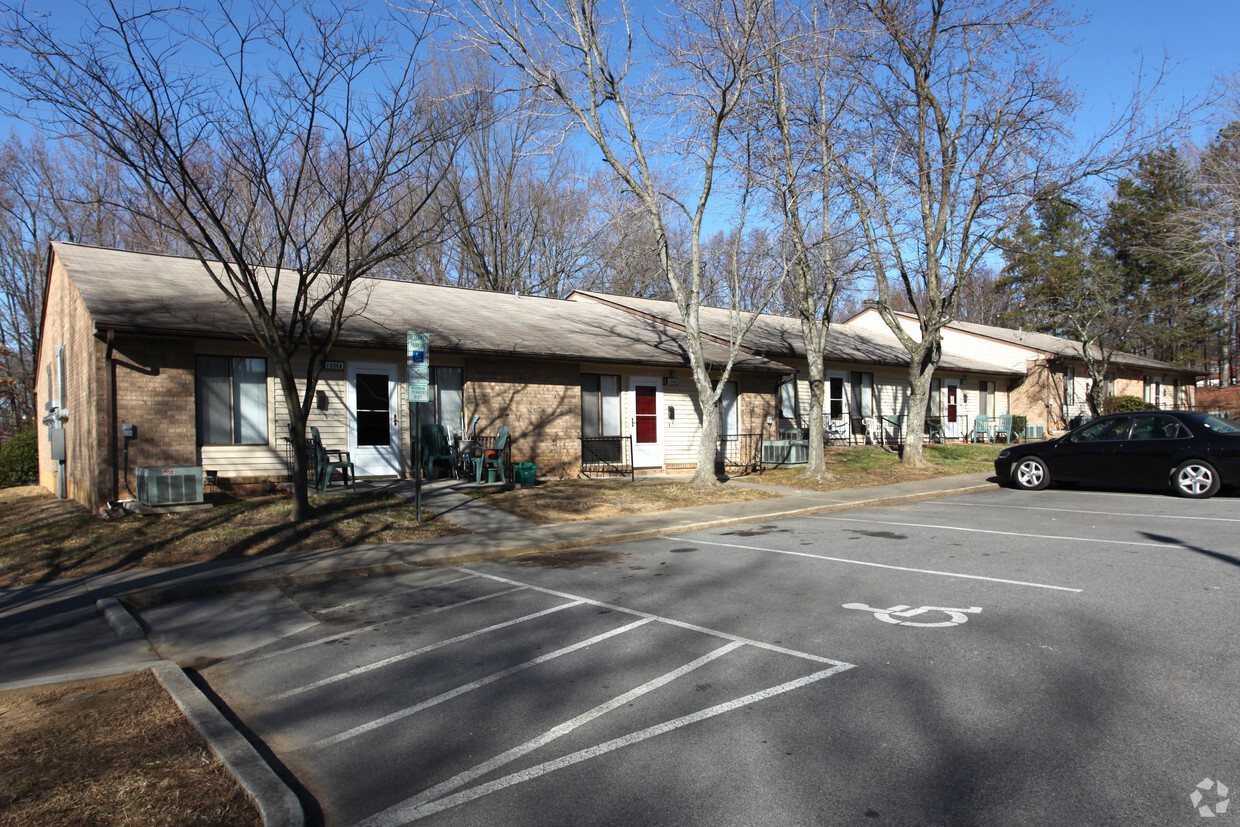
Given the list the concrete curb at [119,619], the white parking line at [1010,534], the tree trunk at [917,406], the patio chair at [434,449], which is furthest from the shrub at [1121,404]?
the concrete curb at [119,619]

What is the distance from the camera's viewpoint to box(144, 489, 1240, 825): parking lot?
3438 mm

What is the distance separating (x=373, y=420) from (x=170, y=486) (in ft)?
14.7

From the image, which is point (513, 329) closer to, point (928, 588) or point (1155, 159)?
point (928, 588)

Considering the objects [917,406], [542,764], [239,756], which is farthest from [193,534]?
[917,406]

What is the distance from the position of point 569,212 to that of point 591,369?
1673cm

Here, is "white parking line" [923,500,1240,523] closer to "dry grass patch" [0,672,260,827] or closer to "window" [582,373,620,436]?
"window" [582,373,620,436]

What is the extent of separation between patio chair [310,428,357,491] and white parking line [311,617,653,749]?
9.18m

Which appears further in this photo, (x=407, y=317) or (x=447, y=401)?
(x=407, y=317)

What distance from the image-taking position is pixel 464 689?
4.96 m

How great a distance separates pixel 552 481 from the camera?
16750mm

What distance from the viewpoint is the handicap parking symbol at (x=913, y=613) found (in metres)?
5.95

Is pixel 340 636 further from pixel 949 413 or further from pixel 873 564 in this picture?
pixel 949 413

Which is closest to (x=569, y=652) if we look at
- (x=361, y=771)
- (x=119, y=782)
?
(x=361, y=771)

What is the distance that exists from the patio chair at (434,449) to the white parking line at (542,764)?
1180cm
